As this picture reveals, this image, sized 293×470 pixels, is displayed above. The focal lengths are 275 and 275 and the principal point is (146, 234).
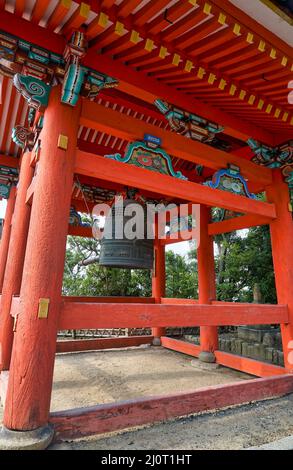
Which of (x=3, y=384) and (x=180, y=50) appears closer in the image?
(x=180, y=50)

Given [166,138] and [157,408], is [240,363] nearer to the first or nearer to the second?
[157,408]

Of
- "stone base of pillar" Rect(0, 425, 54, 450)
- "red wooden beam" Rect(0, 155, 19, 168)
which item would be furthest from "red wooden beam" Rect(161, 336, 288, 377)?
"red wooden beam" Rect(0, 155, 19, 168)

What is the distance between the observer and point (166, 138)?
3.40 meters

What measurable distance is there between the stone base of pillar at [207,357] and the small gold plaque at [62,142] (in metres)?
4.60

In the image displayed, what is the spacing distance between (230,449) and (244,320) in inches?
55.3

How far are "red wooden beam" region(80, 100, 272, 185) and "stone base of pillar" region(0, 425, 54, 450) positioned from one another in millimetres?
2850

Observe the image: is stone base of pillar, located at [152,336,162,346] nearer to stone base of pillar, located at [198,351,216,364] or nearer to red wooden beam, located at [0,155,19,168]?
stone base of pillar, located at [198,351,216,364]

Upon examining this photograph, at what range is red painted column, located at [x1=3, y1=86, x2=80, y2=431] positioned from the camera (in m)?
2.13

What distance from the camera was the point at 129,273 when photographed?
12320mm

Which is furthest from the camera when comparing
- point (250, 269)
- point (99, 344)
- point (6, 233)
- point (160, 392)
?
point (250, 269)

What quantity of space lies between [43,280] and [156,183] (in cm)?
157

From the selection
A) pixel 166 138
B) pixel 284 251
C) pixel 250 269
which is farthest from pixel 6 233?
pixel 250 269

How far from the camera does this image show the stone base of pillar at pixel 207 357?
→ 17.3 feet

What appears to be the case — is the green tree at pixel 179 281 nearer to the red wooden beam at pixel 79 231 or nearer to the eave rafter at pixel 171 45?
the red wooden beam at pixel 79 231
